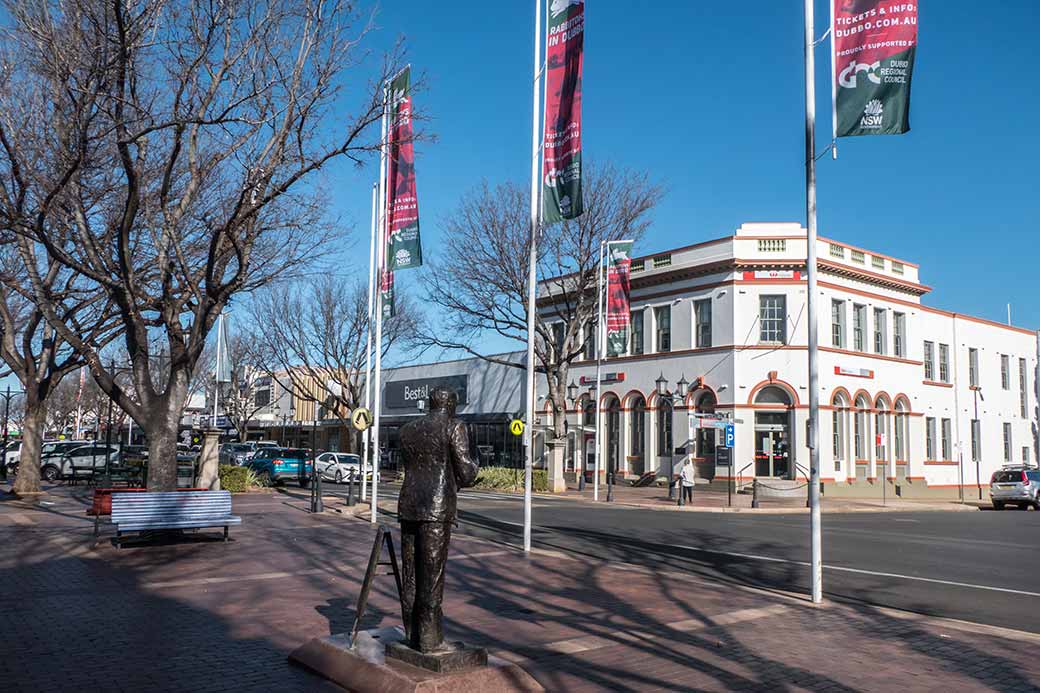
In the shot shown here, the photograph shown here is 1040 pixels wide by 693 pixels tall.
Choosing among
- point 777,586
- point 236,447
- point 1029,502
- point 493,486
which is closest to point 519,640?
point 777,586

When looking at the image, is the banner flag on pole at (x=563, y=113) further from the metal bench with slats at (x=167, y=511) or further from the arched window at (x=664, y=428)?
the arched window at (x=664, y=428)

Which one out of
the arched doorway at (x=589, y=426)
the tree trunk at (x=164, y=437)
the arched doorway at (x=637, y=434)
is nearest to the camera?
the tree trunk at (x=164, y=437)

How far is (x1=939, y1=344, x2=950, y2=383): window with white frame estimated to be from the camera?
1826 inches

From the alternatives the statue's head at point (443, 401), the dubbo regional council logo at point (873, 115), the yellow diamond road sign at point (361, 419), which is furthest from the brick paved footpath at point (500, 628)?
the yellow diamond road sign at point (361, 419)

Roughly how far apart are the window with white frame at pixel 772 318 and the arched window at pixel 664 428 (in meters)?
5.62

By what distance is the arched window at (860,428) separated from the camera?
39.7m

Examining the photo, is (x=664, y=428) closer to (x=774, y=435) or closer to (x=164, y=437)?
(x=774, y=435)

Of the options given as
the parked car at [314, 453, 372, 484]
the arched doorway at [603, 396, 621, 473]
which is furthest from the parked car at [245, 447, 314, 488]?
the arched doorway at [603, 396, 621, 473]

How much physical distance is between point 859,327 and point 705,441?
9.37 metres

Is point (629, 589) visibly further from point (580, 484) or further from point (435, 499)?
point (580, 484)

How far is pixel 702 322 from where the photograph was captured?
3988 centimetres

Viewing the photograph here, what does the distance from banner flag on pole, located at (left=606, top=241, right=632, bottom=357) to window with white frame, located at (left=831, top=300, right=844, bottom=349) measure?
12.2 metres

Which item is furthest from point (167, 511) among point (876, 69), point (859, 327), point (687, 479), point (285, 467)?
point (859, 327)

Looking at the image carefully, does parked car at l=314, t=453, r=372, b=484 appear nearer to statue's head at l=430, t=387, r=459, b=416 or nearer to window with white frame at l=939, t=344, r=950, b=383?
window with white frame at l=939, t=344, r=950, b=383
